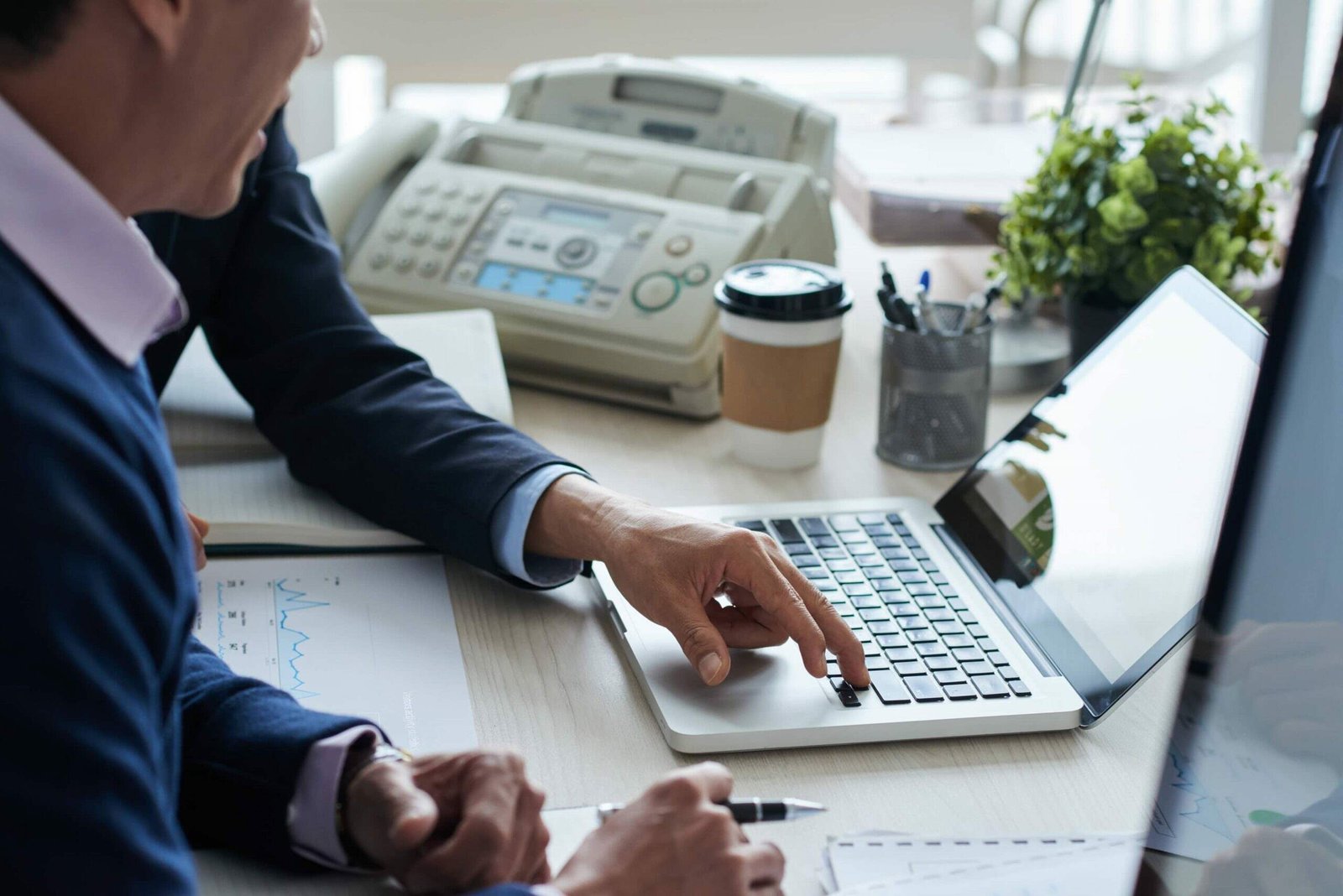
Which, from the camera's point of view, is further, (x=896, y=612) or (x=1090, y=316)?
(x=1090, y=316)

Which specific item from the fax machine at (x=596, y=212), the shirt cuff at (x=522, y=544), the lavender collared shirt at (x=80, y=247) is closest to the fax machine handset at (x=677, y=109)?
the fax machine at (x=596, y=212)

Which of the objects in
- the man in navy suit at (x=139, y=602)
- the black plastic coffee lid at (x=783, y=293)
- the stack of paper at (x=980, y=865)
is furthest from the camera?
the black plastic coffee lid at (x=783, y=293)

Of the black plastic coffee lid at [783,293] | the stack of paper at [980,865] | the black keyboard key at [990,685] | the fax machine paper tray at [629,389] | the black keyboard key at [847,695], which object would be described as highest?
the black plastic coffee lid at [783,293]

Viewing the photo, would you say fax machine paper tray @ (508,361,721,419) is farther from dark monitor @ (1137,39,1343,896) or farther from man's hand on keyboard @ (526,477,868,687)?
dark monitor @ (1137,39,1343,896)

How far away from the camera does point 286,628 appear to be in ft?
3.07

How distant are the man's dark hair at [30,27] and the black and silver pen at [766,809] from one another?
430 mm

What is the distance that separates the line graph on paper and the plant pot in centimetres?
72

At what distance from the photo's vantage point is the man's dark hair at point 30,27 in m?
0.50

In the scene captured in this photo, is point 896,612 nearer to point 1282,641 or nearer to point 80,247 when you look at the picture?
point 1282,641

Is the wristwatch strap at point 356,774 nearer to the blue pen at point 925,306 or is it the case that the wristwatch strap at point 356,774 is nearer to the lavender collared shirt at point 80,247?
the lavender collared shirt at point 80,247

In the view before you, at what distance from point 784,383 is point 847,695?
0.40 m

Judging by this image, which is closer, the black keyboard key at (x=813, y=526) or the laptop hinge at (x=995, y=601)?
the laptop hinge at (x=995, y=601)

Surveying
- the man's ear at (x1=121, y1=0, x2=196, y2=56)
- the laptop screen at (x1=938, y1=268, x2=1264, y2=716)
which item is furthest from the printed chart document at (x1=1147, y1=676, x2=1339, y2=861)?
the man's ear at (x1=121, y1=0, x2=196, y2=56)

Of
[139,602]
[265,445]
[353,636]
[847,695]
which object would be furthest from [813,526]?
[139,602]
